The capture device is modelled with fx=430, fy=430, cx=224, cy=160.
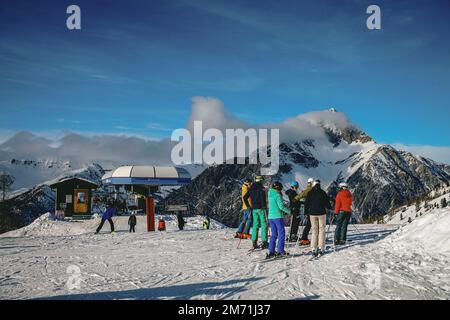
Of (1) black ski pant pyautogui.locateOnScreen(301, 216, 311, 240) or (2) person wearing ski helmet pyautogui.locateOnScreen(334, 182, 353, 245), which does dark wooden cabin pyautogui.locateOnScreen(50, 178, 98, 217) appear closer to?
(1) black ski pant pyautogui.locateOnScreen(301, 216, 311, 240)

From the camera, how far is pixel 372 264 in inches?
380

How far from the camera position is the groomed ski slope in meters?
7.91

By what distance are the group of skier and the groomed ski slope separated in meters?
0.52

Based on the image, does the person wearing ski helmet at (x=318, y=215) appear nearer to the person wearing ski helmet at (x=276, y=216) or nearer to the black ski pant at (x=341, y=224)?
the person wearing ski helmet at (x=276, y=216)

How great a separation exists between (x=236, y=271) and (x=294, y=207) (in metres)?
4.51

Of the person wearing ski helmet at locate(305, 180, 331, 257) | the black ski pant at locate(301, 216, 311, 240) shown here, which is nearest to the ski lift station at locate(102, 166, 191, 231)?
the black ski pant at locate(301, 216, 311, 240)

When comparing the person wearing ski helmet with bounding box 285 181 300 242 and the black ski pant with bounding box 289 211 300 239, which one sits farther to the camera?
the black ski pant with bounding box 289 211 300 239

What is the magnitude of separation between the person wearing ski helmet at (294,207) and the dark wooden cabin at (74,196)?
113 feet

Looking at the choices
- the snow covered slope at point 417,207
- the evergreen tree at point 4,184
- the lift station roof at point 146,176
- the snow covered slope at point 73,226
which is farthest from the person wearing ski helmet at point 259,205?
the snow covered slope at point 417,207

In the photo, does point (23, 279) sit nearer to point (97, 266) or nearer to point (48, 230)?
point (97, 266)

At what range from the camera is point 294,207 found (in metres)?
13.7

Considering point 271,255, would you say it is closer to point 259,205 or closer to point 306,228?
point 259,205
